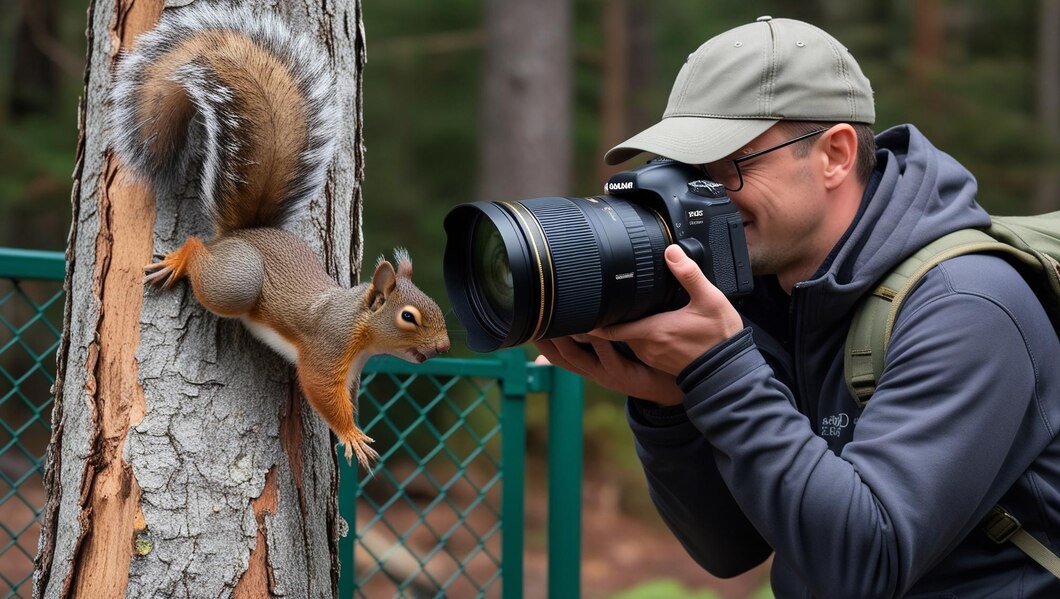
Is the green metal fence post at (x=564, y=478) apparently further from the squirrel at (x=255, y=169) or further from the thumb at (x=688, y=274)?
the thumb at (x=688, y=274)

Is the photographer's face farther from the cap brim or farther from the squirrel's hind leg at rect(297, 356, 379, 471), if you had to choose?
the squirrel's hind leg at rect(297, 356, 379, 471)

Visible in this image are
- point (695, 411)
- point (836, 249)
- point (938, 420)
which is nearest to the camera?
Result: point (938, 420)

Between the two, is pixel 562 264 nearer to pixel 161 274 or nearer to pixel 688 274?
pixel 688 274

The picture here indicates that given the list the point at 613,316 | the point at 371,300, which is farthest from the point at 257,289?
the point at 613,316

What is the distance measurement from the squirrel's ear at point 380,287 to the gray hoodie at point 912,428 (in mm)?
500

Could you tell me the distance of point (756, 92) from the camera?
156 centimetres

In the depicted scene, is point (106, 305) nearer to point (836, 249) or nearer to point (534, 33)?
point (836, 249)

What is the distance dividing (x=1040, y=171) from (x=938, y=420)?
652cm

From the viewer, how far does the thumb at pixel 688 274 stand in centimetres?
141

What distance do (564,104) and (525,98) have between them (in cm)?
28

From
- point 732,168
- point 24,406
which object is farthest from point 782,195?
point 24,406

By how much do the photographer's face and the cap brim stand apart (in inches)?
1.2

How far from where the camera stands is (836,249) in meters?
1.60

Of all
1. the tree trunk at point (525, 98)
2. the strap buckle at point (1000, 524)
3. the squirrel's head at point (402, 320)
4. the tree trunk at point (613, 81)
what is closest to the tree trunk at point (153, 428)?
the squirrel's head at point (402, 320)
